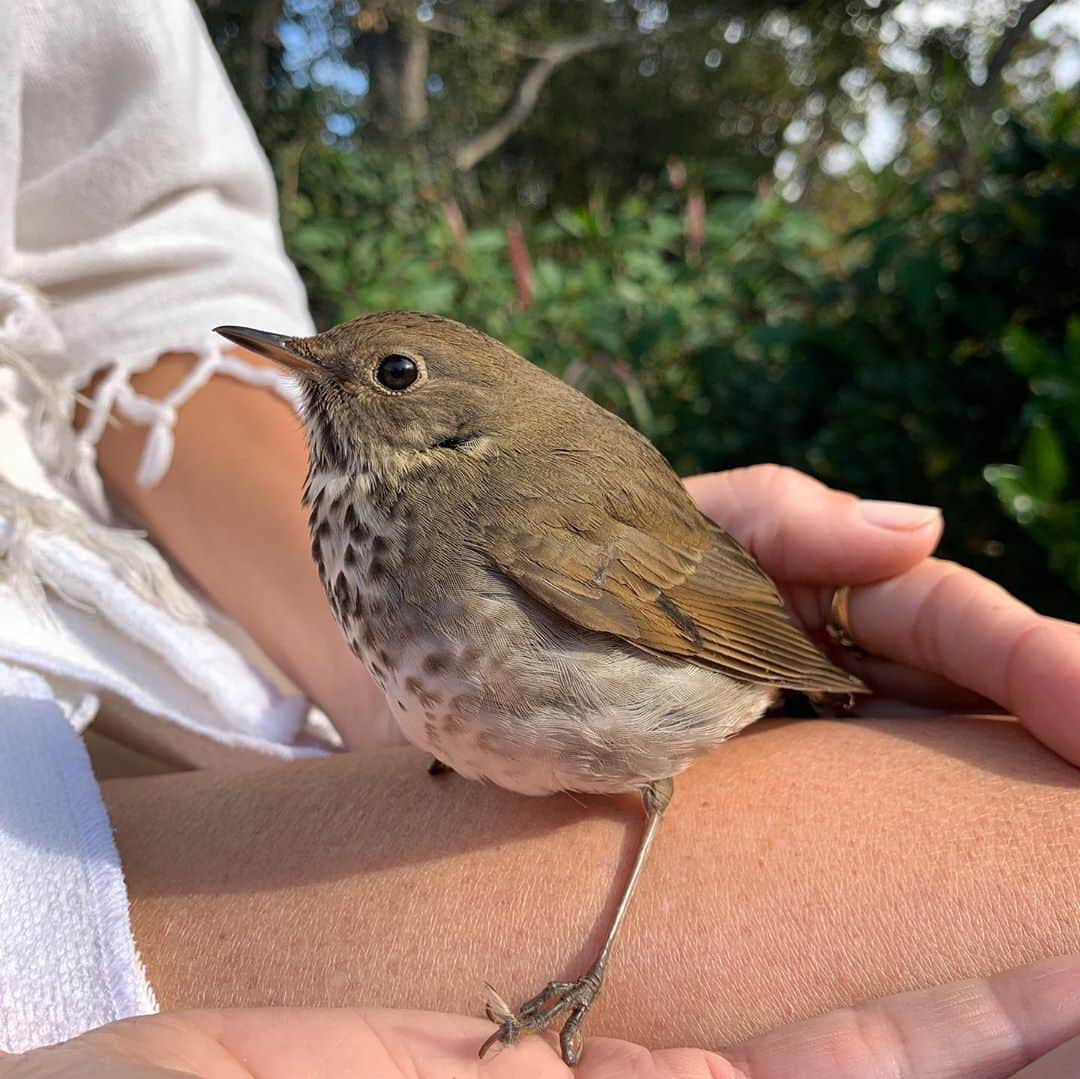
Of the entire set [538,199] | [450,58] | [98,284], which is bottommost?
[538,199]

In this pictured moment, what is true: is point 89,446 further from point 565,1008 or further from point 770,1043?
point 770,1043

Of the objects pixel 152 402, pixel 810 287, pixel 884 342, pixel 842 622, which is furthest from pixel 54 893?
pixel 810 287

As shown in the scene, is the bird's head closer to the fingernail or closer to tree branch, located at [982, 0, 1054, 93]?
the fingernail

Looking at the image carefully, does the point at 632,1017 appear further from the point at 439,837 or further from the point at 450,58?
the point at 450,58

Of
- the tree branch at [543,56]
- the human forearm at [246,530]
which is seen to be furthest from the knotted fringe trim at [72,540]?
the tree branch at [543,56]

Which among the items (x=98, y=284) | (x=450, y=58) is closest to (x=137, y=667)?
(x=98, y=284)

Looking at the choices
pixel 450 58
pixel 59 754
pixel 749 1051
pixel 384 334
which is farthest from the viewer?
pixel 450 58

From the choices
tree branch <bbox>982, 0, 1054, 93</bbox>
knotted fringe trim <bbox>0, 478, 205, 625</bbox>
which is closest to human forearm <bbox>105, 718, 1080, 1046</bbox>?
knotted fringe trim <bbox>0, 478, 205, 625</bbox>
